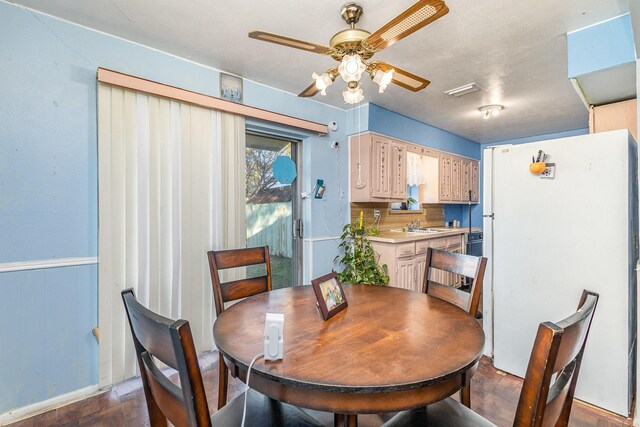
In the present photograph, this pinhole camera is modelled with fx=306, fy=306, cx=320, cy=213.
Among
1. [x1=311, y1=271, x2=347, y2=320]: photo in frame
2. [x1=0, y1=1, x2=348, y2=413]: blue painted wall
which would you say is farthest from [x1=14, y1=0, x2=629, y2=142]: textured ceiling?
[x1=311, y1=271, x2=347, y2=320]: photo in frame

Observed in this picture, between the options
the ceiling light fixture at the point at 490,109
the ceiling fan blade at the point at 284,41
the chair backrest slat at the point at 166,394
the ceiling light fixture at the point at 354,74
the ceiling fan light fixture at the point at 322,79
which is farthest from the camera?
the ceiling light fixture at the point at 490,109

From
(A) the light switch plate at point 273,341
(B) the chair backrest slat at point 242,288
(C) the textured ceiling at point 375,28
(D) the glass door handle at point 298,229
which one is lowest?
(B) the chair backrest slat at point 242,288

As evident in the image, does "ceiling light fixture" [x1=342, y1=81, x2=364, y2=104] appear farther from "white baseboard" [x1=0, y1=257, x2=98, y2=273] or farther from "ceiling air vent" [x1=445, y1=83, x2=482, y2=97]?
"white baseboard" [x1=0, y1=257, x2=98, y2=273]

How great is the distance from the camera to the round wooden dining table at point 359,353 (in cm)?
85

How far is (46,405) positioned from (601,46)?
4.15 m

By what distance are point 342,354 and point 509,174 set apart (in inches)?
80.5

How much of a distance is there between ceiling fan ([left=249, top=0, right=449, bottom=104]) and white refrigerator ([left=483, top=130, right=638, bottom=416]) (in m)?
1.14

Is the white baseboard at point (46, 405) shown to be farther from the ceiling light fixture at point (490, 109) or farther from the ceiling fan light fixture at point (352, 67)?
the ceiling light fixture at point (490, 109)

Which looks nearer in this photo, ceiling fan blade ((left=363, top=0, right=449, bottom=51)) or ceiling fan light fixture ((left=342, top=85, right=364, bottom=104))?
ceiling fan blade ((left=363, top=0, right=449, bottom=51))

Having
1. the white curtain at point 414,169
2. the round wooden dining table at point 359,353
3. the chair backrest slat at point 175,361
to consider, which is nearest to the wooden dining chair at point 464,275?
the round wooden dining table at point 359,353

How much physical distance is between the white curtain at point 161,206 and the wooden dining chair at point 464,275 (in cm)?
164

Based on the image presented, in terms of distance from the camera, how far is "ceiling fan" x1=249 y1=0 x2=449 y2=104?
122cm

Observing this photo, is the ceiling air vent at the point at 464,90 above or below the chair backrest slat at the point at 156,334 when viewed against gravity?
above

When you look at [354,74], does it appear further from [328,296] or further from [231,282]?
[231,282]
